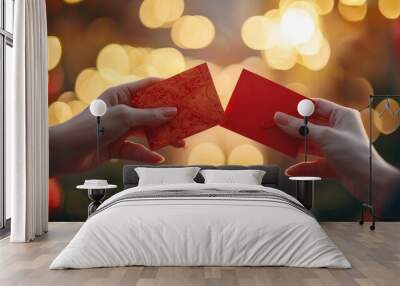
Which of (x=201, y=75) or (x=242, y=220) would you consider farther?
(x=201, y=75)

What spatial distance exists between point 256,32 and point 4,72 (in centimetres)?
315

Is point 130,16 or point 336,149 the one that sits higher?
point 130,16

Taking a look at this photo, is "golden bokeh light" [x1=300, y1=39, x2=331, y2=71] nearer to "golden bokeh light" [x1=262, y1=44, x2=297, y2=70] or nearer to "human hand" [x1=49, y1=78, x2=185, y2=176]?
"golden bokeh light" [x1=262, y1=44, x2=297, y2=70]

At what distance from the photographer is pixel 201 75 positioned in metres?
7.68

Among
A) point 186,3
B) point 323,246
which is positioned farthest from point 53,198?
point 323,246

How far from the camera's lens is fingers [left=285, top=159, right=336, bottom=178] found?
7.67 meters

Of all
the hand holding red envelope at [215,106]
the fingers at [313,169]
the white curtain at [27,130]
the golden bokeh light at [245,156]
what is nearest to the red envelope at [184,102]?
the hand holding red envelope at [215,106]

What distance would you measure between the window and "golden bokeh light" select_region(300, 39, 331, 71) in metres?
3.64

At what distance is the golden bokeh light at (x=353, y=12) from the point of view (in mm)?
7637

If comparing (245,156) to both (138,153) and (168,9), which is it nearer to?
(138,153)

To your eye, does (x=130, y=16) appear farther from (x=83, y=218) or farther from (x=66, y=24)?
(x=83, y=218)

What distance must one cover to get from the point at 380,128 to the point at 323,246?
3331 mm

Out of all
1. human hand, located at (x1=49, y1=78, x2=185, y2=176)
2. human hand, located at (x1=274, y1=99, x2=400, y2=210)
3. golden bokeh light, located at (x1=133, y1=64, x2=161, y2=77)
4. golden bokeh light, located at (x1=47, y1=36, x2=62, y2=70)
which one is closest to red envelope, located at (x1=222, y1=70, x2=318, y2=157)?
human hand, located at (x1=274, y1=99, x2=400, y2=210)

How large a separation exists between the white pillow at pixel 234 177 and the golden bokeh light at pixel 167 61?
1445 mm
